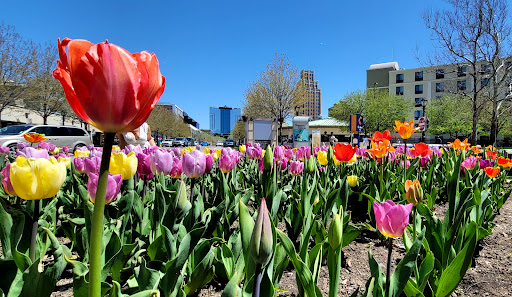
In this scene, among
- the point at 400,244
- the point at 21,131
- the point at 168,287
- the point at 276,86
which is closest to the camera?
the point at 168,287

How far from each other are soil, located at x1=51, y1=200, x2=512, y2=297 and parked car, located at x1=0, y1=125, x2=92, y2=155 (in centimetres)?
1096

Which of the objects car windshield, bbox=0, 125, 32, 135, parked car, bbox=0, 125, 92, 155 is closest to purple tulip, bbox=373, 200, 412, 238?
parked car, bbox=0, 125, 92, 155

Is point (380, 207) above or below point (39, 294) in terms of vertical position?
above

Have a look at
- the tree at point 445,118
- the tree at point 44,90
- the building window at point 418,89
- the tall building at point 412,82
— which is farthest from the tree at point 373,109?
the tree at point 44,90

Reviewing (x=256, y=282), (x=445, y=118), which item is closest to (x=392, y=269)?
(x=256, y=282)

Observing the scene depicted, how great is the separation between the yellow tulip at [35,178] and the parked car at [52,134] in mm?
11072

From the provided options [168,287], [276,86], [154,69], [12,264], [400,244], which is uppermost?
[276,86]

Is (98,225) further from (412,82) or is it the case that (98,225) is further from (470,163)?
(412,82)

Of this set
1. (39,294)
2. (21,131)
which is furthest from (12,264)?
(21,131)

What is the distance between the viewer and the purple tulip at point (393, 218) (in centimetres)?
100

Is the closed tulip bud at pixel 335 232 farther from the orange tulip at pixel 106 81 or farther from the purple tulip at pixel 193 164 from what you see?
the purple tulip at pixel 193 164

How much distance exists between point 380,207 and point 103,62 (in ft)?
3.05

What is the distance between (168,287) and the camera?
947 millimetres

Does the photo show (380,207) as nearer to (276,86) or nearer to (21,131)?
(21,131)
